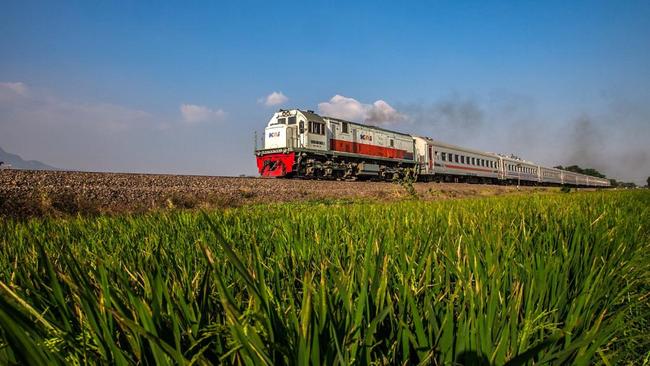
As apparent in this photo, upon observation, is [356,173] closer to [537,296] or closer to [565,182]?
[537,296]

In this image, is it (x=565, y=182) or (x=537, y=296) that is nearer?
(x=537, y=296)

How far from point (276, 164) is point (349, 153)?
5.21 meters

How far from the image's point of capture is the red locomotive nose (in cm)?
2097

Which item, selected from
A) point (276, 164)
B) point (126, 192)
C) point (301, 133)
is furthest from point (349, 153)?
point (126, 192)

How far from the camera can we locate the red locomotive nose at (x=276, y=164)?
21.0 m

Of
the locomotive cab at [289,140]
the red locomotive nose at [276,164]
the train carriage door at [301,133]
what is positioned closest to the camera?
the red locomotive nose at [276,164]

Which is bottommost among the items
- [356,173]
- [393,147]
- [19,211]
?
[19,211]

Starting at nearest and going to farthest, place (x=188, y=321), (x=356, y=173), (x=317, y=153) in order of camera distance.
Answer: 1. (x=188, y=321)
2. (x=317, y=153)
3. (x=356, y=173)

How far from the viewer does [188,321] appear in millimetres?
824

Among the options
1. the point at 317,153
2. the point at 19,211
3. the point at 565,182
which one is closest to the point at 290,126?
the point at 317,153

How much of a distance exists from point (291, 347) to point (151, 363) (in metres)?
0.29

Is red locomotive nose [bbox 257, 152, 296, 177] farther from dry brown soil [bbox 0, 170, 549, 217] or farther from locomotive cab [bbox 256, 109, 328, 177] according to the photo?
dry brown soil [bbox 0, 170, 549, 217]

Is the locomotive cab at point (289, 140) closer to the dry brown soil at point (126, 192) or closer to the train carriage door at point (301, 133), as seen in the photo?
the train carriage door at point (301, 133)

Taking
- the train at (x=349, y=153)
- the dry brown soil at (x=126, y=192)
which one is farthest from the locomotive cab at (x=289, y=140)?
the dry brown soil at (x=126, y=192)
